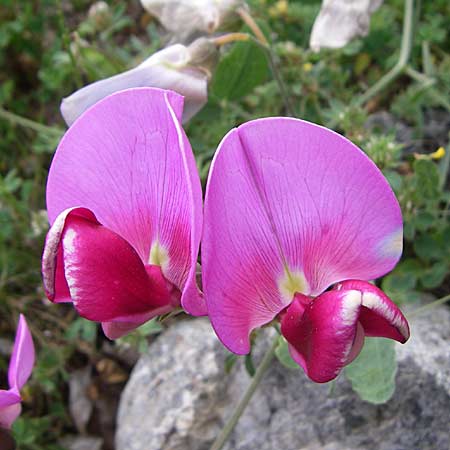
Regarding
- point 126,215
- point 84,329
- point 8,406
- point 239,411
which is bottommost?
point 84,329

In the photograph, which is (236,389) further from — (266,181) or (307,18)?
(307,18)

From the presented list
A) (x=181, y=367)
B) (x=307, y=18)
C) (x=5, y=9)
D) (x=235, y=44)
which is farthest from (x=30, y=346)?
(x=5, y=9)

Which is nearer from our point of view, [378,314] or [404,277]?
[378,314]

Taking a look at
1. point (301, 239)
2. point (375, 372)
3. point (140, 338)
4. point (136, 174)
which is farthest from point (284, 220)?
point (140, 338)

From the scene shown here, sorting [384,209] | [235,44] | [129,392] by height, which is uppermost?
[384,209]

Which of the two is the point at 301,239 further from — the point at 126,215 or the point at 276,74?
the point at 276,74

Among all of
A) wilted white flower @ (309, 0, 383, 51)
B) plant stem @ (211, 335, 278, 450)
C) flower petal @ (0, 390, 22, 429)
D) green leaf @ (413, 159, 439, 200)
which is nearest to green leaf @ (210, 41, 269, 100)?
wilted white flower @ (309, 0, 383, 51)
